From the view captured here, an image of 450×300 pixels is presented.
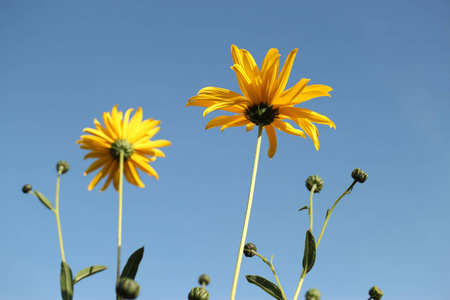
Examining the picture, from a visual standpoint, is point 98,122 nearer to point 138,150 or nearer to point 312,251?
point 138,150

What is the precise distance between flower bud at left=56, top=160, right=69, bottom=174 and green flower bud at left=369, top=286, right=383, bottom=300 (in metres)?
1.80

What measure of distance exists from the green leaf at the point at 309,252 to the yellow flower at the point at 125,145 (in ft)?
2.99

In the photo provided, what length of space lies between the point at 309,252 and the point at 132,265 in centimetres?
96

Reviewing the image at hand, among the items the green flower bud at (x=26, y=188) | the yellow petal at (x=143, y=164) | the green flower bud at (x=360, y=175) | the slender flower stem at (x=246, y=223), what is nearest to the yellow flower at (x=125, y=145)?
the yellow petal at (x=143, y=164)

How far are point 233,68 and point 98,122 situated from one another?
916 millimetres

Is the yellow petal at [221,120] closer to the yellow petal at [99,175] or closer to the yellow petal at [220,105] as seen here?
the yellow petal at [220,105]

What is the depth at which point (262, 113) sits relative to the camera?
2391 millimetres

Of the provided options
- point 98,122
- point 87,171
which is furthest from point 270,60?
point 87,171

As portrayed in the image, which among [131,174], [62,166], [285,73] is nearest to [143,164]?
[131,174]

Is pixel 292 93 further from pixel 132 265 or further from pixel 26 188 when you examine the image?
pixel 26 188

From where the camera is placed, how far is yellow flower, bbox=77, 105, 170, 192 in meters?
1.85

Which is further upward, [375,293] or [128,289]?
[375,293]

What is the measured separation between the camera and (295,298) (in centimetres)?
183

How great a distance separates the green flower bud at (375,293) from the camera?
1905 mm
